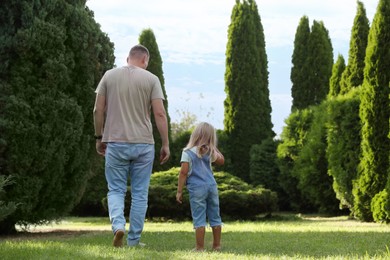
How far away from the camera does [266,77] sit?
76.3 feet

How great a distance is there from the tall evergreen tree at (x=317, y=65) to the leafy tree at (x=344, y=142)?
527cm

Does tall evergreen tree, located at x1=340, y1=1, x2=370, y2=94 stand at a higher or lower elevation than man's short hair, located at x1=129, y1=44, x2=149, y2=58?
higher

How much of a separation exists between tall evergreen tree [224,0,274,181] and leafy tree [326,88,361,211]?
15.5 feet

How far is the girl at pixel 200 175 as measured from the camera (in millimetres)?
8844

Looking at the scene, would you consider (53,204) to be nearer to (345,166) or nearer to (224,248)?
(224,248)

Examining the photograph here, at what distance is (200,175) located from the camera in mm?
8898

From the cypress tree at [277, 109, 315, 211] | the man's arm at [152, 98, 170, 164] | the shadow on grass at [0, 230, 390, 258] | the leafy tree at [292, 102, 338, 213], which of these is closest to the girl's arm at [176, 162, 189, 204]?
the man's arm at [152, 98, 170, 164]

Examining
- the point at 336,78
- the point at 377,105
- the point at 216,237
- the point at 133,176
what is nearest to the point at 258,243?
the point at 216,237

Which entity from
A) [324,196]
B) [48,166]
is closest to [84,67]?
[48,166]

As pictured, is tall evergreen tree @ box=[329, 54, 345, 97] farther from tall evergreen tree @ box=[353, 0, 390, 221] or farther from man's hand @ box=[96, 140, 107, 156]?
man's hand @ box=[96, 140, 107, 156]

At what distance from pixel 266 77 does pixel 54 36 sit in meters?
12.2

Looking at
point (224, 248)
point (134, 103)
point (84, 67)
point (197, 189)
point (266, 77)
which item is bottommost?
point (224, 248)

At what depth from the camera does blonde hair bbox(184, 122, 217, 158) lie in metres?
8.87

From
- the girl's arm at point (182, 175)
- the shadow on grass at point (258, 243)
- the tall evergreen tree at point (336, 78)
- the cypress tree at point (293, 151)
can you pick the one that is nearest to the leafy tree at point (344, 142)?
the cypress tree at point (293, 151)
